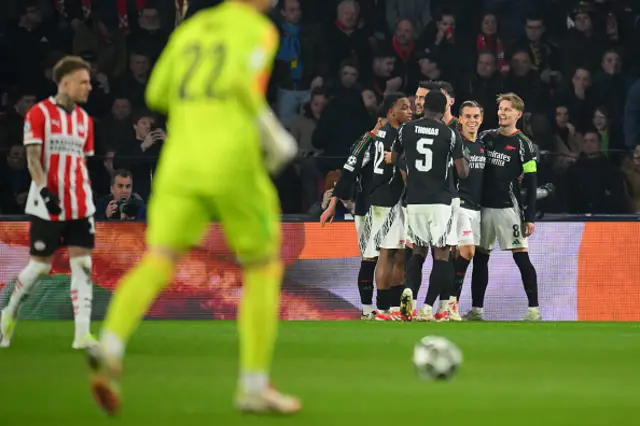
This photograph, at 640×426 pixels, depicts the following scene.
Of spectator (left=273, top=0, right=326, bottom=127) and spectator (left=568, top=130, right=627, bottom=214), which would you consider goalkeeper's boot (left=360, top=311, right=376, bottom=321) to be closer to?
spectator (left=568, top=130, right=627, bottom=214)

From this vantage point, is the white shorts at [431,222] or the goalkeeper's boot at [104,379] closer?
the goalkeeper's boot at [104,379]

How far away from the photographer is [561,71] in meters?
17.3

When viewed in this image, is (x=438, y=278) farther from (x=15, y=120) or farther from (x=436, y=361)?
(x=15, y=120)

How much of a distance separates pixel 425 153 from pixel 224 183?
7244 mm

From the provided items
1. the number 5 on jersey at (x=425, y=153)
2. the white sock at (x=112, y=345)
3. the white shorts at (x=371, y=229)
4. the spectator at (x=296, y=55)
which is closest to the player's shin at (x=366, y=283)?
the white shorts at (x=371, y=229)

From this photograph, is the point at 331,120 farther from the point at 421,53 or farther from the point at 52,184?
the point at 52,184

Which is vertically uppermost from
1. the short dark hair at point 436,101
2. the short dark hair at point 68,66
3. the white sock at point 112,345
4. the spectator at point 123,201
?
the short dark hair at point 68,66

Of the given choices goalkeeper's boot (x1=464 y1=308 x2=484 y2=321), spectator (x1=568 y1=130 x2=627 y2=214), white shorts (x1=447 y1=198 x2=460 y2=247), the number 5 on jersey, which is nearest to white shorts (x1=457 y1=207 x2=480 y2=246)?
white shorts (x1=447 y1=198 x2=460 y2=247)

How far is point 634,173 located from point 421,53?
381 centimetres

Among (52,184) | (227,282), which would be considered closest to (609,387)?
(52,184)

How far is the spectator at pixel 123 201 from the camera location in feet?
46.7

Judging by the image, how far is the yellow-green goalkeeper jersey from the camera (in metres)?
5.33

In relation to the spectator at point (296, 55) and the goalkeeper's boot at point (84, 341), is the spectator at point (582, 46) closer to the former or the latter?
the spectator at point (296, 55)

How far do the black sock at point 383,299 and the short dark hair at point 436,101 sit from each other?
2063 millimetres
